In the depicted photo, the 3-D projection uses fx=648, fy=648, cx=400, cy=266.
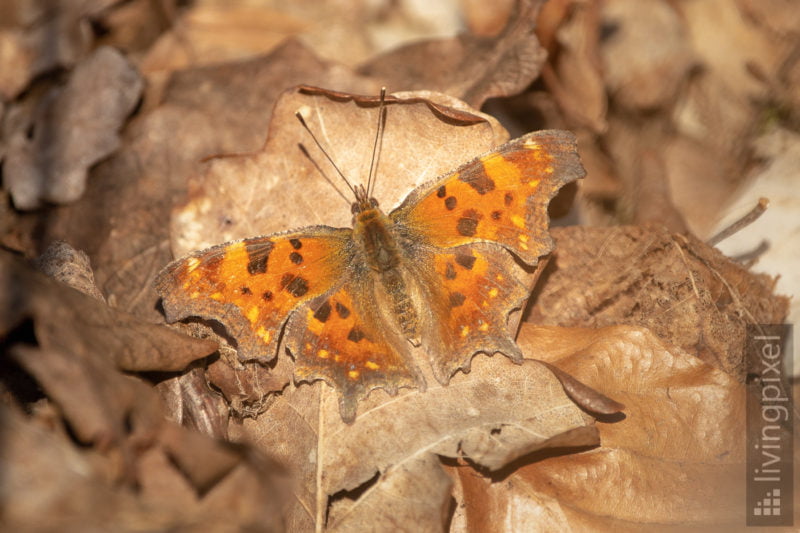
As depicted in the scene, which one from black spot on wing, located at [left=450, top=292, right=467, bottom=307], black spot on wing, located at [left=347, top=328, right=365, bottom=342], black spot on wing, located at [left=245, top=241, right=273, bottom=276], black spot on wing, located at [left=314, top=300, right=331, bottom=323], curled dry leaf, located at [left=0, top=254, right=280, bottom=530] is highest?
black spot on wing, located at [left=245, top=241, right=273, bottom=276]

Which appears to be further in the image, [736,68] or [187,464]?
[736,68]

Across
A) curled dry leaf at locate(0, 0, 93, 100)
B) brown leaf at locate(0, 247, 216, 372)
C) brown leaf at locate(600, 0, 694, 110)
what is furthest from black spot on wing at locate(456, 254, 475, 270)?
curled dry leaf at locate(0, 0, 93, 100)

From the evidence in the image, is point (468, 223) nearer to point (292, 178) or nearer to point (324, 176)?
point (324, 176)

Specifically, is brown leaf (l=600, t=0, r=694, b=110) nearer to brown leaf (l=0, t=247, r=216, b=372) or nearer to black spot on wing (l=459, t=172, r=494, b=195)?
black spot on wing (l=459, t=172, r=494, b=195)

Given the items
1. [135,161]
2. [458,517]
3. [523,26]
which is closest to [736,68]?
[523,26]

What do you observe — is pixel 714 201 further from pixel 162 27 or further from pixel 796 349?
pixel 162 27

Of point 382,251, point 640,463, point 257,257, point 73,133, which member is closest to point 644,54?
point 382,251
